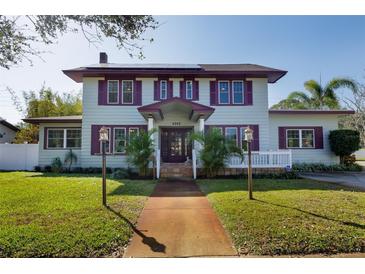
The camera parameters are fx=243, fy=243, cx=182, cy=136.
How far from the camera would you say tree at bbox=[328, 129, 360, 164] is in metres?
14.0

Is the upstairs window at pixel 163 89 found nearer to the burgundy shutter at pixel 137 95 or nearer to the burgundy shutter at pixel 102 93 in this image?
the burgundy shutter at pixel 137 95

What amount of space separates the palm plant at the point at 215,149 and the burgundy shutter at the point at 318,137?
682 cm

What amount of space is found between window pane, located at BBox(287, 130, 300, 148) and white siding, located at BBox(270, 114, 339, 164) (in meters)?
0.37

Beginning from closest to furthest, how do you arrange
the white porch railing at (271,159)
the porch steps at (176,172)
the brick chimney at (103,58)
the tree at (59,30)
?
the tree at (59,30)
the porch steps at (176,172)
the white porch railing at (271,159)
the brick chimney at (103,58)

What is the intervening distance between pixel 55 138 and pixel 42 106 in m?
11.0

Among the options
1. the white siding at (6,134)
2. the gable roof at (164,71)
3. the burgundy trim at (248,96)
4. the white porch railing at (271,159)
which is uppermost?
the gable roof at (164,71)

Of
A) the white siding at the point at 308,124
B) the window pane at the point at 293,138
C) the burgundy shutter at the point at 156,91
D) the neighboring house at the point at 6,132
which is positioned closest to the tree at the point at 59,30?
the burgundy shutter at the point at 156,91

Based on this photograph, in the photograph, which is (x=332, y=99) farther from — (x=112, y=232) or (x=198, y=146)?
(x=112, y=232)

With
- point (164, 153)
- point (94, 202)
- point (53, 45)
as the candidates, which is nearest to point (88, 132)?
point (164, 153)

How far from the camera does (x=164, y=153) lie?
47.3ft

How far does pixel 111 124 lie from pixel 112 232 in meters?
10.5

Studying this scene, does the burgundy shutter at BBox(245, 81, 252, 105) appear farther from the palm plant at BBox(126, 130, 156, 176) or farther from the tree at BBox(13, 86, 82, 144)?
the tree at BBox(13, 86, 82, 144)

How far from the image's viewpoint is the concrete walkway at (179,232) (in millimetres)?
3631

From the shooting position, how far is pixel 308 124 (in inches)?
592
